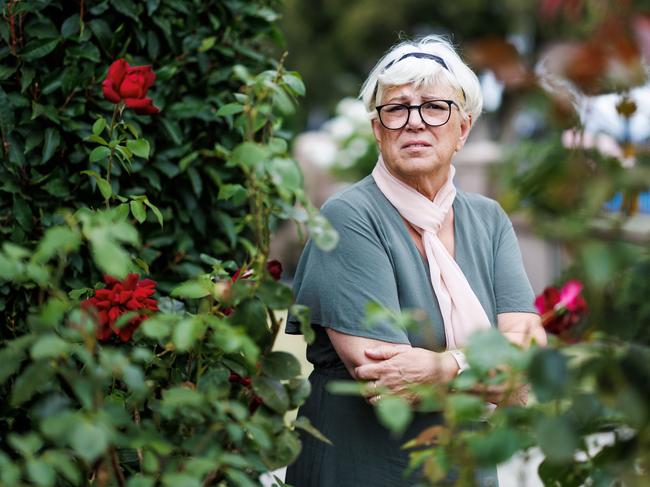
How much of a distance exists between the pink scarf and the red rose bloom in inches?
35.9

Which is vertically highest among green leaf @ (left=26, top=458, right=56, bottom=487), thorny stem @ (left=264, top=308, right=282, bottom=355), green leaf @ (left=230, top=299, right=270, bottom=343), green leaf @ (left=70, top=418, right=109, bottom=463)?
green leaf @ (left=70, top=418, right=109, bottom=463)

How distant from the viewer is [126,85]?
8.74ft

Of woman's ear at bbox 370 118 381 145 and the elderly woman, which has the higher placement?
woman's ear at bbox 370 118 381 145

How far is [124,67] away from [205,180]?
31.1 inches

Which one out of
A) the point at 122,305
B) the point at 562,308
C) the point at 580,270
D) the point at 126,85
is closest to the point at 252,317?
the point at 122,305

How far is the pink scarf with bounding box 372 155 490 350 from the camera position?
2.83 metres

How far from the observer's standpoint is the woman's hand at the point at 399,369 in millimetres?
2631

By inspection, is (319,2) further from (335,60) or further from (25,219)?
(25,219)

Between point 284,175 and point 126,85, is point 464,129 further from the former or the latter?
point 284,175

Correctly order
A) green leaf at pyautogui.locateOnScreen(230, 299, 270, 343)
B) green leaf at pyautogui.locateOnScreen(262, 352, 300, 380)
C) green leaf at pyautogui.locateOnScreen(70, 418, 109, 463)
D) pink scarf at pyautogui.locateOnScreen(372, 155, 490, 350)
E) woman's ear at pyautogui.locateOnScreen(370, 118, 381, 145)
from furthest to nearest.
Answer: woman's ear at pyautogui.locateOnScreen(370, 118, 381, 145) → pink scarf at pyautogui.locateOnScreen(372, 155, 490, 350) → green leaf at pyautogui.locateOnScreen(262, 352, 300, 380) → green leaf at pyautogui.locateOnScreen(230, 299, 270, 343) → green leaf at pyautogui.locateOnScreen(70, 418, 109, 463)

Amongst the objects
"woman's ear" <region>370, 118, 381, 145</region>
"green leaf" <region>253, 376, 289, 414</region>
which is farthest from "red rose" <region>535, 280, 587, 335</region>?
"green leaf" <region>253, 376, 289, 414</region>

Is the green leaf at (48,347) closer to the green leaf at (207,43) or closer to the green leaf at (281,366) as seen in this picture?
the green leaf at (281,366)

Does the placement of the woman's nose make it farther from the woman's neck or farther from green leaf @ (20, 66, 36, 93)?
green leaf @ (20, 66, 36, 93)

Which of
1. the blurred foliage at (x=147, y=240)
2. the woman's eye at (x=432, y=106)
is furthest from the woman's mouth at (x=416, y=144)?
the blurred foliage at (x=147, y=240)
